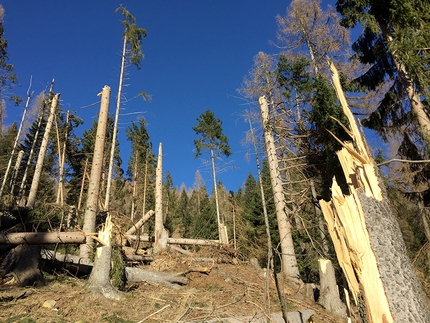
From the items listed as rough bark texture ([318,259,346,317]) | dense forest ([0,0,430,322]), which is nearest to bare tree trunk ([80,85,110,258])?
dense forest ([0,0,430,322])

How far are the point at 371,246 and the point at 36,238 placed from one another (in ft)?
23.3

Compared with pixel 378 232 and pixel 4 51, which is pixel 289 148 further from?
pixel 4 51

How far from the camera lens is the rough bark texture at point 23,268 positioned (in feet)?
20.9

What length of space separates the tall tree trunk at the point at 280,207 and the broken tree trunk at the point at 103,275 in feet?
15.8

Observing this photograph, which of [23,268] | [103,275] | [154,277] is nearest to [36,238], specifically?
[23,268]

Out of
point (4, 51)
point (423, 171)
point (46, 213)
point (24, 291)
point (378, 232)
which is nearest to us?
point (378, 232)

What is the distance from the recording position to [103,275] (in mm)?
5719

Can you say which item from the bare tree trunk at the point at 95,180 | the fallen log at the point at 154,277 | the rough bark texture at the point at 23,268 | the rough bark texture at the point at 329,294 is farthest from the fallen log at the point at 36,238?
the rough bark texture at the point at 329,294

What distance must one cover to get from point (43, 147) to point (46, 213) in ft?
34.9

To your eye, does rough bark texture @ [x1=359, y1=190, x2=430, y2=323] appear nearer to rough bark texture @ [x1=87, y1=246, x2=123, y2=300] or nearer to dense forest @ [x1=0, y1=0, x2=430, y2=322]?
dense forest @ [x1=0, y1=0, x2=430, y2=322]

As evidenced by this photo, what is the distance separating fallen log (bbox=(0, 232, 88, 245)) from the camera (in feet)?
21.0

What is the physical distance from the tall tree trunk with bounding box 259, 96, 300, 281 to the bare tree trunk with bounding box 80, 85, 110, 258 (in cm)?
598

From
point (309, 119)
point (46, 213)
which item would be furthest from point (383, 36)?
point (46, 213)

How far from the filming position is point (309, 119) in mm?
9281
